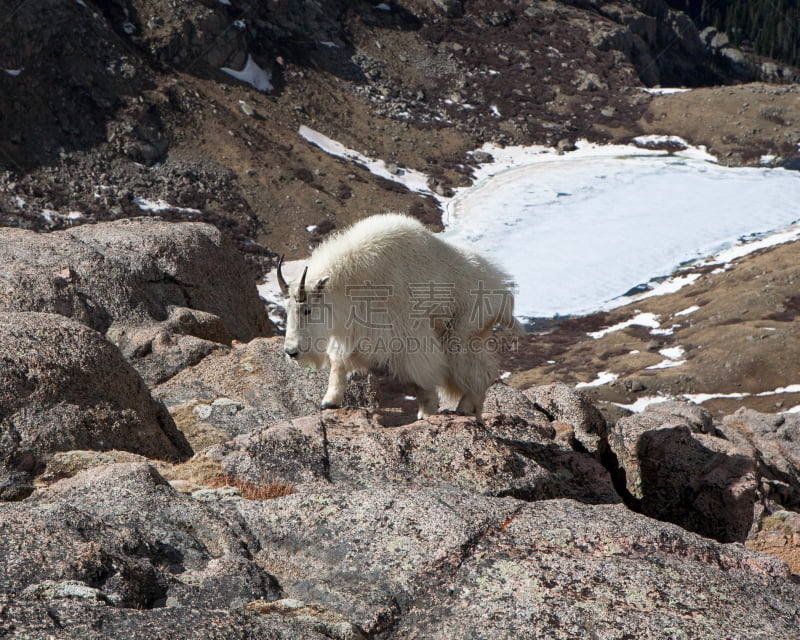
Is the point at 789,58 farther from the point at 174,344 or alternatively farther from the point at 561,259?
the point at 174,344

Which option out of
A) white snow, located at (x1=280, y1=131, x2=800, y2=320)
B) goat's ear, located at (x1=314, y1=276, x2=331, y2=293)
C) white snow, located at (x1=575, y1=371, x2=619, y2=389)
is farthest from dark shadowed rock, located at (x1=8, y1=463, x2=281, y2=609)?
white snow, located at (x1=280, y1=131, x2=800, y2=320)

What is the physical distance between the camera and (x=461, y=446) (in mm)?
7148

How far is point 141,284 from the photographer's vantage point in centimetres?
1376

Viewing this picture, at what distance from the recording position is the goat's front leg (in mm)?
8508

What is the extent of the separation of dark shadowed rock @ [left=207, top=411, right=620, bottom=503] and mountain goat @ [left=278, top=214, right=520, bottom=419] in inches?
43.6

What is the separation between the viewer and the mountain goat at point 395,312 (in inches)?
329

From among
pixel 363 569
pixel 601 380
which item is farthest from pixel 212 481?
pixel 601 380

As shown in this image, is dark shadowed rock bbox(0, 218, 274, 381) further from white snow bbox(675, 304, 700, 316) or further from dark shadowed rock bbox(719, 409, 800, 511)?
white snow bbox(675, 304, 700, 316)

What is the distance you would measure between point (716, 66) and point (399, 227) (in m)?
138

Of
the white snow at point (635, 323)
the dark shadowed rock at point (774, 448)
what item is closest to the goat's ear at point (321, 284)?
the dark shadowed rock at point (774, 448)

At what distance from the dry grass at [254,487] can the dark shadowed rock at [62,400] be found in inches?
62.6

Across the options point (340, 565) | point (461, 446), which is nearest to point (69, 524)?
point (340, 565)

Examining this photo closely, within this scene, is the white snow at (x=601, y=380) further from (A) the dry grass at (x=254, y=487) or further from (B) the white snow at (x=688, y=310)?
(A) the dry grass at (x=254, y=487)

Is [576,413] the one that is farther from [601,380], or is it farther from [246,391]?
[601,380]
